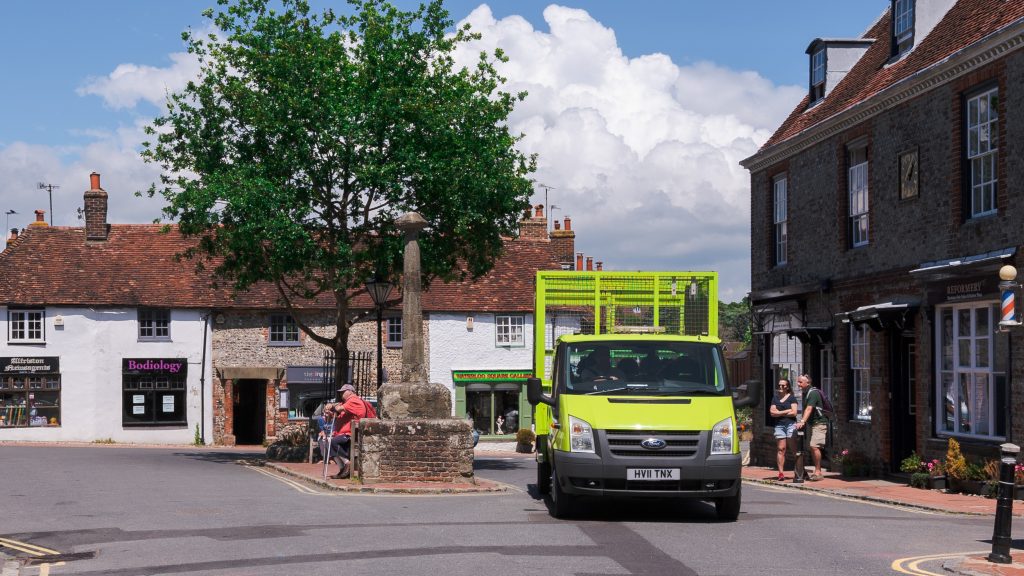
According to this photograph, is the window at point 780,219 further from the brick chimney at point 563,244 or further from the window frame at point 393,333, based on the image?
the brick chimney at point 563,244

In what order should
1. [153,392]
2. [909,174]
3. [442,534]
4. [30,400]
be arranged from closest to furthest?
[442,534] < [909,174] < [30,400] < [153,392]

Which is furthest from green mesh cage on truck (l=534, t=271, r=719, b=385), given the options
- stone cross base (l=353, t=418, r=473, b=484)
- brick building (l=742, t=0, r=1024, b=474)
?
brick building (l=742, t=0, r=1024, b=474)

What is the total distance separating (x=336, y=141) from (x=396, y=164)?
1.36m

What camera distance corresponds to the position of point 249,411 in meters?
46.3

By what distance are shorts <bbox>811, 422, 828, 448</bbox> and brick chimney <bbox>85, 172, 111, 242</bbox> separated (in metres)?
34.4

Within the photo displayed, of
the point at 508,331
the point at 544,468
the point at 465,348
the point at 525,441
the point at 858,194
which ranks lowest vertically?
the point at 525,441

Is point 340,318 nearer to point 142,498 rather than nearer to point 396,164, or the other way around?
point 396,164

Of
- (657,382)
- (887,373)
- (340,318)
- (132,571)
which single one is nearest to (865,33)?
(887,373)

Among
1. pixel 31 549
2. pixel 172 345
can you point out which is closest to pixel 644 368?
pixel 31 549

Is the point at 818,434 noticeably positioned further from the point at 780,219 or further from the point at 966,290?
the point at 780,219

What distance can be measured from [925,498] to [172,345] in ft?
110

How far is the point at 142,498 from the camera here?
54.8 ft

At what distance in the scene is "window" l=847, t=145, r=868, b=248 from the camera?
2211 centimetres

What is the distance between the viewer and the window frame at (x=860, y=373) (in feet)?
72.1
